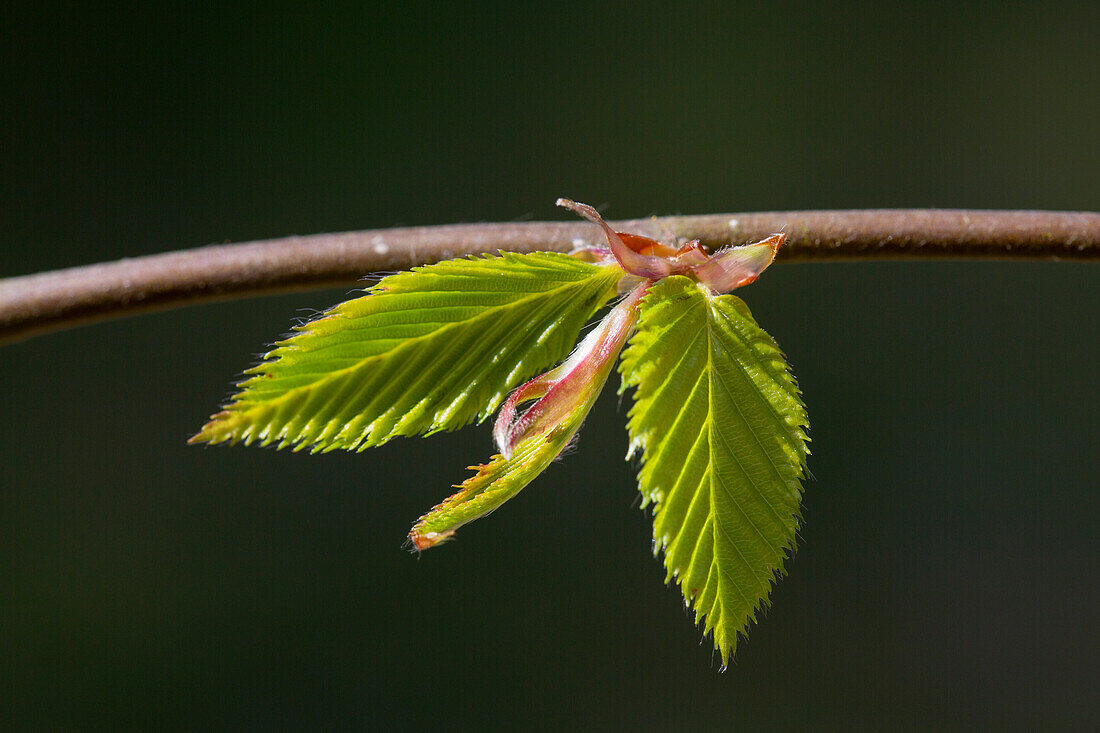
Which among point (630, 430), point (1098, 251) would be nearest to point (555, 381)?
point (630, 430)

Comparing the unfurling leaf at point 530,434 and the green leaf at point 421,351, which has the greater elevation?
the green leaf at point 421,351

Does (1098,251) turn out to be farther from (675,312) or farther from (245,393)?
(245,393)

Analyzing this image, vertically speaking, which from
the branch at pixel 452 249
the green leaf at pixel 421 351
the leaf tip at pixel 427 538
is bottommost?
the leaf tip at pixel 427 538

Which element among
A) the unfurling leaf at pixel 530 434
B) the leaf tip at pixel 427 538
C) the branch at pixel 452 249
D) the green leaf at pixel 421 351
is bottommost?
the leaf tip at pixel 427 538
